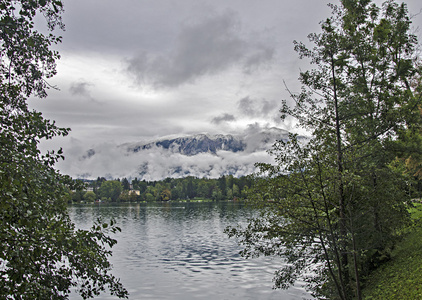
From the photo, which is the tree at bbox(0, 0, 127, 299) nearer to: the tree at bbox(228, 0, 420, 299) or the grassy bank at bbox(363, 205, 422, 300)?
the tree at bbox(228, 0, 420, 299)

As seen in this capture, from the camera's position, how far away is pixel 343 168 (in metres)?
11.9

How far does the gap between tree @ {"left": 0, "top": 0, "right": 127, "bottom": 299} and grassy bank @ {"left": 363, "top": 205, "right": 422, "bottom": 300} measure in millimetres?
11219

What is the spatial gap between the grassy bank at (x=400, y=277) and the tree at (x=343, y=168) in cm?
77

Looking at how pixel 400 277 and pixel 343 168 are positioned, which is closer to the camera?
pixel 343 168

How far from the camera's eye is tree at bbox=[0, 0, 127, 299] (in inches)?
205

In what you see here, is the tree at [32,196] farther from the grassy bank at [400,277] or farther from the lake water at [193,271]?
the lake water at [193,271]

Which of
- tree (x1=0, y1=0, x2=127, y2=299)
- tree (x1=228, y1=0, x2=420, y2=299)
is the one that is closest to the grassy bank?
tree (x1=228, y1=0, x2=420, y2=299)

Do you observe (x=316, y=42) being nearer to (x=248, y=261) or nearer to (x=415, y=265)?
(x=415, y=265)

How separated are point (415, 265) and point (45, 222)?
1570 cm

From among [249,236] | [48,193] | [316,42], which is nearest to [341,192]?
[249,236]

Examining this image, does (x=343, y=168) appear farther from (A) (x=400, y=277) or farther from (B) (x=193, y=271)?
(B) (x=193, y=271)

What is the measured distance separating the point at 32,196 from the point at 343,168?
9.99 metres

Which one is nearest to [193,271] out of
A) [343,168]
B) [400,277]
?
[400,277]

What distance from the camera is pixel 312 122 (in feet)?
45.0
